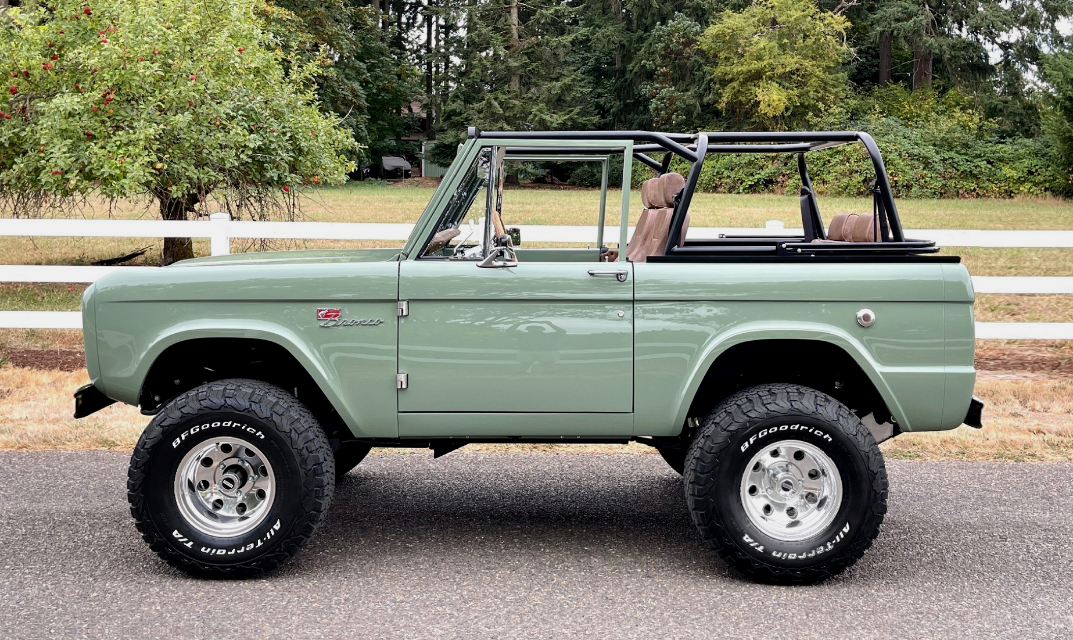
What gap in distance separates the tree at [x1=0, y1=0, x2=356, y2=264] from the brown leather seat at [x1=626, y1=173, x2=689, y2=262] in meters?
7.49

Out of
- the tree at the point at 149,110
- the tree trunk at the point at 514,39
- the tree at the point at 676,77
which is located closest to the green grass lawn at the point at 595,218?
the tree at the point at 149,110

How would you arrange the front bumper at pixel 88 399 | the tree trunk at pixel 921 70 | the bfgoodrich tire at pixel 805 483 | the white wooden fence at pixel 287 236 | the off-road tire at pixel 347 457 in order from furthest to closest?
the tree trunk at pixel 921 70, the white wooden fence at pixel 287 236, the off-road tire at pixel 347 457, the front bumper at pixel 88 399, the bfgoodrich tire at pixel 805 483

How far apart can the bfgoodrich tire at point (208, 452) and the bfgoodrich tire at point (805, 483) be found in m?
1.60

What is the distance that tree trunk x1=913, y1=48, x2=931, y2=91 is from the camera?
4794cm

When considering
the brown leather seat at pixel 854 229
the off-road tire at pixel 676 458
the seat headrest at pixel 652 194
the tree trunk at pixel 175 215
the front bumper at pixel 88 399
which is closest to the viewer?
the front bumper at pixel 88 399

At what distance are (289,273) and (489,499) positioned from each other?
1832 millimetres

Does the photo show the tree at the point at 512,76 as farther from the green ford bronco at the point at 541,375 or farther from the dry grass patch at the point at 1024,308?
the green ford bronco at the point at 541,375

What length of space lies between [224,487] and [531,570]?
1.35m

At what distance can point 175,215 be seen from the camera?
44.3 feet

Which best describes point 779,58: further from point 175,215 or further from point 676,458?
point 676,458

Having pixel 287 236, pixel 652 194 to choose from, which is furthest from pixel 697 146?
pixel 287 236

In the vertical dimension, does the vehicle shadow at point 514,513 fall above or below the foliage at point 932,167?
below

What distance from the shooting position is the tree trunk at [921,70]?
47.9 meters

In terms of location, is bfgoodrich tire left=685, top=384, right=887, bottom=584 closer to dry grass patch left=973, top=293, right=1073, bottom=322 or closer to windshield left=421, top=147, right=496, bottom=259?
windshield left=421, top=147, right=496, bottom=259
